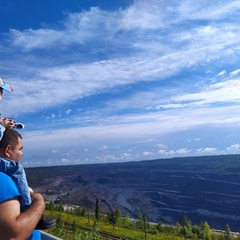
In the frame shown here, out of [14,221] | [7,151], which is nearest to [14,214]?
[14,221]

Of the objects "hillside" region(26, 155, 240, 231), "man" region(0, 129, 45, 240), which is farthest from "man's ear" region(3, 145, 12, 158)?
"hillside" region(26, 155, 240, 231)

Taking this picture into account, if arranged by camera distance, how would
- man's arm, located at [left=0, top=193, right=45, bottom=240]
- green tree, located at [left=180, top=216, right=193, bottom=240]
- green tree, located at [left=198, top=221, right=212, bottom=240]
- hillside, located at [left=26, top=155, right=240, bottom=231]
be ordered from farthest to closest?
hillside, located at [left=26, top=155, right=240, bottom=231] → green tree, located at [left=180, top=216, right=193, bottom=240] → green tree, located at [left=198, top=221, right=212, bottom=240] → man's arm, located at [left=0, top=193, right=45, bottom=240]

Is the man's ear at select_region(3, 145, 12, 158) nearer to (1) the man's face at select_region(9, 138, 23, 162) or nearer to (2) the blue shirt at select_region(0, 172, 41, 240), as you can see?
(1) the man's face at select_region(9, 138, 23, 162)

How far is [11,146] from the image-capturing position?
1979mm

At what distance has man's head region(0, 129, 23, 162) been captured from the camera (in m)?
1.97

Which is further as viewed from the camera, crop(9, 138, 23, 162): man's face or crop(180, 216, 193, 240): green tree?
crop(180, 216, 193, 240): green tree

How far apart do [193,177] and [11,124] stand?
625ft

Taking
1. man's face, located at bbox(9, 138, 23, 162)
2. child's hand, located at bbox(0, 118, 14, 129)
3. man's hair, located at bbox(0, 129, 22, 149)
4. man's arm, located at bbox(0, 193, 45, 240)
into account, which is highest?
child's hand, located at bbox(0, 118, 14, 129)

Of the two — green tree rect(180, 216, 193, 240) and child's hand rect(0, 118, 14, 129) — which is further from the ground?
child's hand rect(0, 118, 14, 129)

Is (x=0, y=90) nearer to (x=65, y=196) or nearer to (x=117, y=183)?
(x=65, y=196)

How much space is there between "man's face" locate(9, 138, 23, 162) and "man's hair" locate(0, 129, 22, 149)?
0.02 metres

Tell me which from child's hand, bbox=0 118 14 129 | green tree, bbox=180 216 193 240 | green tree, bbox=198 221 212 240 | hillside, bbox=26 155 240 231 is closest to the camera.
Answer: child's hand, bbox=0 118 14 129

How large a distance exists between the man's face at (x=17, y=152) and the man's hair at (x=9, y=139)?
0.02 metres

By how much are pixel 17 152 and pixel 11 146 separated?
5cm
